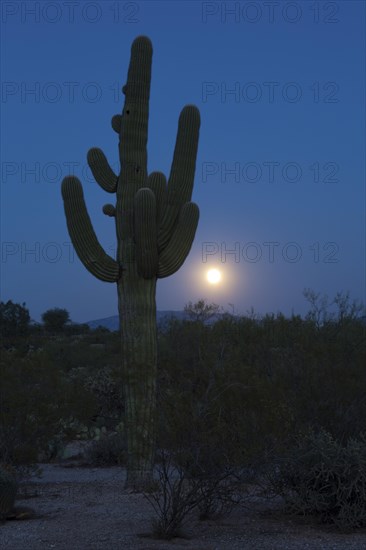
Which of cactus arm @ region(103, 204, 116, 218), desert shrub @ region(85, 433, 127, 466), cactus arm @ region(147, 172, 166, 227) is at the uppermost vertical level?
cactus arm @ region(147, 172, 166, 227)

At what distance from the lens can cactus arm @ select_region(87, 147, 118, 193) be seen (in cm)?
1130

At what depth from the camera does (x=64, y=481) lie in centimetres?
1213

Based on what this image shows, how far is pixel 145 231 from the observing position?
1041 centimetres

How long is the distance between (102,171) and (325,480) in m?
6.05

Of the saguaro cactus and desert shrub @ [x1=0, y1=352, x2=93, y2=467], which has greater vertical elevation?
the saguaro cactus

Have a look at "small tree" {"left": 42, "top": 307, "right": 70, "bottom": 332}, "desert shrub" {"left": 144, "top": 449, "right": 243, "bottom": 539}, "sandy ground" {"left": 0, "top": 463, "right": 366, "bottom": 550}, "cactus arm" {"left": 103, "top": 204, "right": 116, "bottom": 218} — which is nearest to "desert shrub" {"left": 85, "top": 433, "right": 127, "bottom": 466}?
"sandy ground" {"left": 0, "top": 463, "right": 366, "bottom": 550}

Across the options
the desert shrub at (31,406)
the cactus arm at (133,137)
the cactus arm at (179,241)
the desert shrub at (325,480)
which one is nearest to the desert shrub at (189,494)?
the desert shrub at (325,480)

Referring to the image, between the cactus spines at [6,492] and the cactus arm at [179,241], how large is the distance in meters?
3.63

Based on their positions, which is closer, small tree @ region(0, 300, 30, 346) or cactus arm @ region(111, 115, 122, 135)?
cactus arm @ region(111, 115, 122, 135)

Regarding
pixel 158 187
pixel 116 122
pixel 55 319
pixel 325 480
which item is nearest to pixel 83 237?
pixel 158 187

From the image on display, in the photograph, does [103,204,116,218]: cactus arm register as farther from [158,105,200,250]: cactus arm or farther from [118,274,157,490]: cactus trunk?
[118,274,157,490]: cactus trunk

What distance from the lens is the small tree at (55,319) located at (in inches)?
2060

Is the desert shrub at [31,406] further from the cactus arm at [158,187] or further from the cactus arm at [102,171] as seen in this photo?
the cactus arm at [158,187]

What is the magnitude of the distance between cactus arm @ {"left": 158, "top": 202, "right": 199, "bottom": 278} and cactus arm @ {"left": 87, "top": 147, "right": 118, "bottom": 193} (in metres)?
1.28
